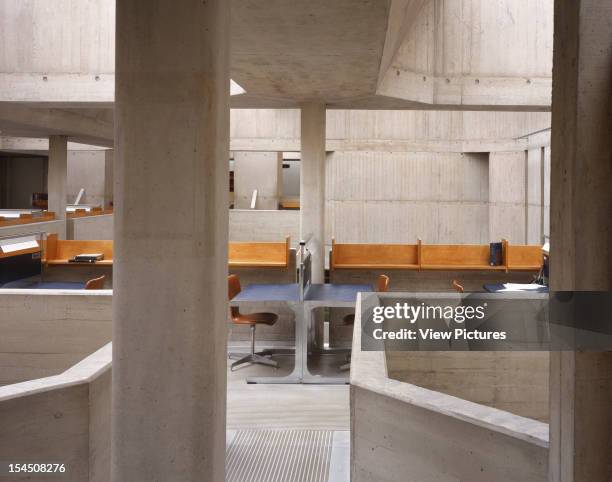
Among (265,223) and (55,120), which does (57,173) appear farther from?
(265,223)

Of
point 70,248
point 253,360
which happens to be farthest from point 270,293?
point 70,248

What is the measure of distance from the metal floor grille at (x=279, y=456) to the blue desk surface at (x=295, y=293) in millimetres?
1869

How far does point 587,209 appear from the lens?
221 cm

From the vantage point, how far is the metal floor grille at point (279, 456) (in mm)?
4012

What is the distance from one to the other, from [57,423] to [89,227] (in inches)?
412

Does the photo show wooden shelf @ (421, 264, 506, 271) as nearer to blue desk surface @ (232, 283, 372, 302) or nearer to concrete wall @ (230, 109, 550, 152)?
blue desk surface @ (232, 283, 372, 302)

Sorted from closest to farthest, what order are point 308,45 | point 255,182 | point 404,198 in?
point 308,45 → point 404,198 → point 255,182

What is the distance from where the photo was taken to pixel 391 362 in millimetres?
5266

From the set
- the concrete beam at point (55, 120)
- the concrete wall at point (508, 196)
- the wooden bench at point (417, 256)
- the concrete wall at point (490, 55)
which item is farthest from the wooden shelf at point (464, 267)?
the concrete beam at point (55, 120)

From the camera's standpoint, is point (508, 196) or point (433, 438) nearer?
point (433, 438)

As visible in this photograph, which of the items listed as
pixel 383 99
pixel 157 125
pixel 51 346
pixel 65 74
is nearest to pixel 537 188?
pixel 383 99

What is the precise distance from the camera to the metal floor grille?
13.2 ft

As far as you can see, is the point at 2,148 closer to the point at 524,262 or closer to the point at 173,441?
the point at 524,262

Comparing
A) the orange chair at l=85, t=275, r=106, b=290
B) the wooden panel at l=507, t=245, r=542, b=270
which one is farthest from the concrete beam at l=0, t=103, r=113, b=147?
the wooden panel at l=507, t=245, r=542, b=270
